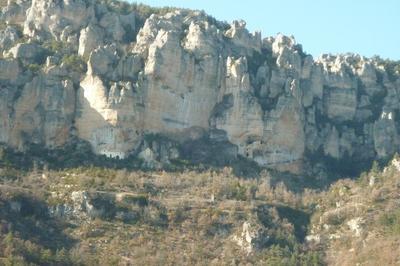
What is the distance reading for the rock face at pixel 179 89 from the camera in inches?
3939

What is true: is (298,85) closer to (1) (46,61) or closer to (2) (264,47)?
(2) (264,47)

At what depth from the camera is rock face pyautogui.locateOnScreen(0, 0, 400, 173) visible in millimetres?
100062

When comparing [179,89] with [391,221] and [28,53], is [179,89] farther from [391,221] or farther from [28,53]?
[391,221]

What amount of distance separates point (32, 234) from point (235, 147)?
2336cm

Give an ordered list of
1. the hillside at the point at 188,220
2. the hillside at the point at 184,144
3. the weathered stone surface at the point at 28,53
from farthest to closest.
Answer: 1. the weathered stone surface at the point at 28,53
2. the hillside at the point at 184,144
3. the hillside at the point at 188,220

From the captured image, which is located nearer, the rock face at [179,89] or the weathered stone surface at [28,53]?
the rock face at [179,89]

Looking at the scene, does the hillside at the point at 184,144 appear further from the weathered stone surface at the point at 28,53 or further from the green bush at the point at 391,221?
the green bush at the point at 391,221

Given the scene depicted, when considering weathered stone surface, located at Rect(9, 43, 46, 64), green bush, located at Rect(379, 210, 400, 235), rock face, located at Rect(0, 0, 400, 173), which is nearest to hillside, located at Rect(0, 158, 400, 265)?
green bush, located at Rect(379, 210, 400, 235)

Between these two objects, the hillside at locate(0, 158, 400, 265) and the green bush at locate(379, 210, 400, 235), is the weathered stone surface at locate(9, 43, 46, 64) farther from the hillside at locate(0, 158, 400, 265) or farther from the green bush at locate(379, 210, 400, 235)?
the green bush at locate(379, 210, 400, 235)

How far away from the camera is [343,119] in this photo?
370 feet

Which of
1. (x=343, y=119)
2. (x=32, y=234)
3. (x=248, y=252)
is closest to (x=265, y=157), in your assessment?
(x=343, y=119)

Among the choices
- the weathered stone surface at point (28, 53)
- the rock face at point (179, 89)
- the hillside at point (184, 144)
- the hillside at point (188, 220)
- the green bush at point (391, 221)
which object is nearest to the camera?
the hillside at point (188, 220)

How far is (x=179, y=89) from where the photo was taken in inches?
4063

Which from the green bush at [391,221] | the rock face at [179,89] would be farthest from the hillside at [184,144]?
the green bush at [391,221]
